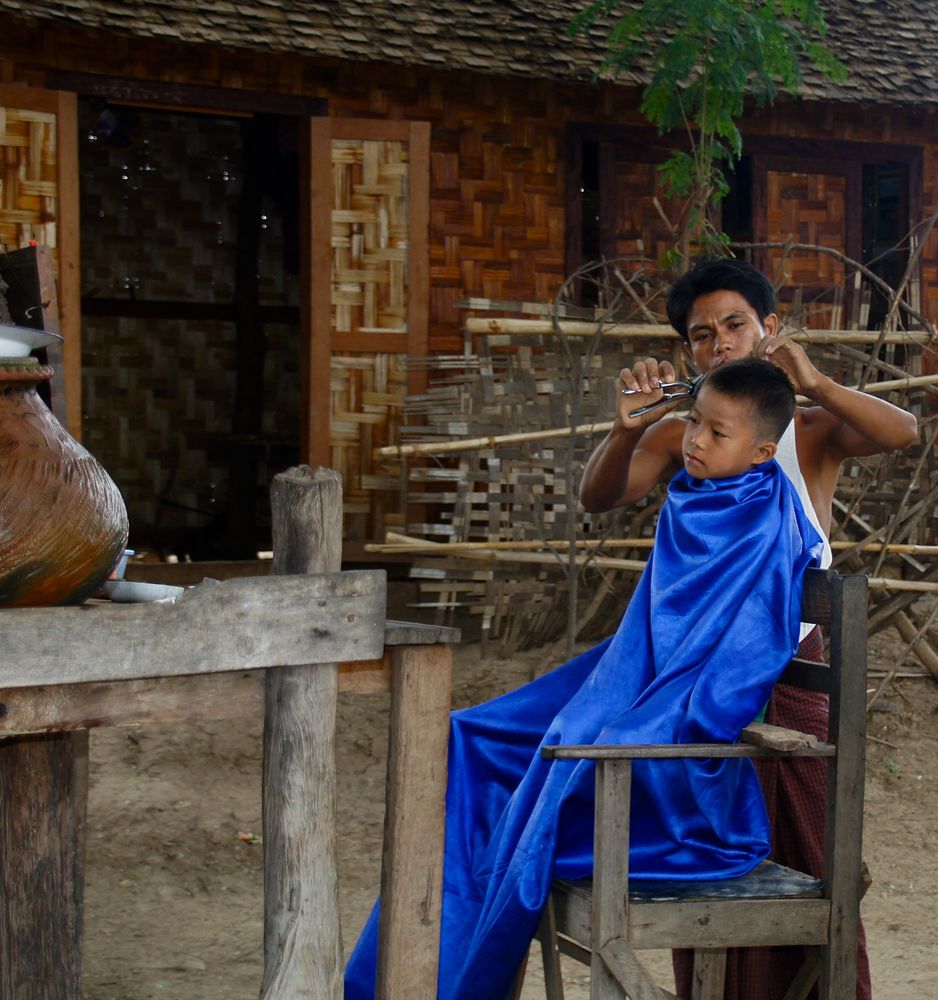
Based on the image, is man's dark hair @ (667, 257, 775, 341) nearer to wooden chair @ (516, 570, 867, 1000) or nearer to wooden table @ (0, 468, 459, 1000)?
wooden chair @ (516, 570, 867, 1000)

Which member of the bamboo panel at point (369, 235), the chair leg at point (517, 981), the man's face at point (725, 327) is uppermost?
the bamboo panel at point (369, 235)

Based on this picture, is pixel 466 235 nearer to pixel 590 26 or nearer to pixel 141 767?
pixel 590 26

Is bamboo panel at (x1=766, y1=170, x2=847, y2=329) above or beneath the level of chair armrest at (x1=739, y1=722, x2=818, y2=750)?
above

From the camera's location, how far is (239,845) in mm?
5387

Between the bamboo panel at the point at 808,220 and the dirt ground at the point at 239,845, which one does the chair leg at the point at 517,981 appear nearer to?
the dirt ground at the point at 239,845

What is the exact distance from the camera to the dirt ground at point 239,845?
4434mm

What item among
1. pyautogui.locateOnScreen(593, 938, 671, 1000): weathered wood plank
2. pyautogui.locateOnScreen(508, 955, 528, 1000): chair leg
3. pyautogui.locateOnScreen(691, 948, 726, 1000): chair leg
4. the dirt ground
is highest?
pyautogui.locateOnScreen(593, 938, 671, 1000): weathered wood plank

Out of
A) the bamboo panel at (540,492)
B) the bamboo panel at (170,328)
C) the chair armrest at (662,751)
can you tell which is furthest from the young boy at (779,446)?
the bamboo panel at (170,328)

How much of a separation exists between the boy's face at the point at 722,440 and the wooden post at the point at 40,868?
1529mm

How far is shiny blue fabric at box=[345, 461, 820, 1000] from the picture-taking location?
2.64 meters

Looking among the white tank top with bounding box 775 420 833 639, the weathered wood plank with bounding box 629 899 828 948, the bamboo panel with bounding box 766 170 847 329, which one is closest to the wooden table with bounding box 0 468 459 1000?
the weathered wood plank with bounding box 629 899 828 948

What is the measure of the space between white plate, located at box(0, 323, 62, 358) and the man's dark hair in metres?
1.40

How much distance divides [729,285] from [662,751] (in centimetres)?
111

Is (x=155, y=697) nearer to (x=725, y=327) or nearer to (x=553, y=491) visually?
(x=725, y=327)
